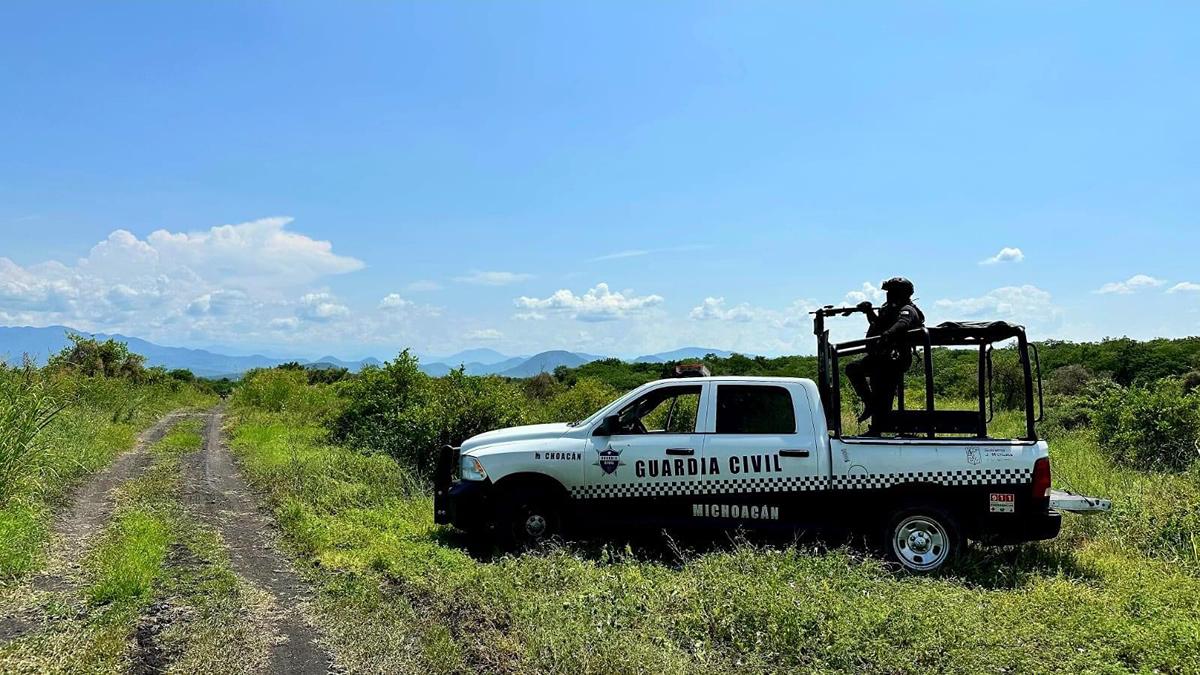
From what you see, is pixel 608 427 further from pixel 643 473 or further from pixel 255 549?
pixel 255 549

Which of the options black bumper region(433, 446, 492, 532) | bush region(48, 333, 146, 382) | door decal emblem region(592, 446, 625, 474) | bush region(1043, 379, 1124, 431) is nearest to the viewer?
door decal emblem region(592, 446, 625, 474)

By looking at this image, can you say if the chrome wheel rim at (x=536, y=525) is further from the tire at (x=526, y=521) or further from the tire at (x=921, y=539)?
the tire at (x=921, y=539)

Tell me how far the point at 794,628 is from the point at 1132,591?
3019 millimetres

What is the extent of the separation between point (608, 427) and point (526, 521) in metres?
1.18

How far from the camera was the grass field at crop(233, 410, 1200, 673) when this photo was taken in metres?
4.62

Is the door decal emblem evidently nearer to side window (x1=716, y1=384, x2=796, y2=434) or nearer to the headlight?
side window (x1=716, y1=384, x2=796, y2=434)

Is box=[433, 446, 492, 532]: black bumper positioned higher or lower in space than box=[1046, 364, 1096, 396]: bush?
lower

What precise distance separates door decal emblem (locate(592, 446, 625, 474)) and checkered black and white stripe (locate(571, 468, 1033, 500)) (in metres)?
0.16

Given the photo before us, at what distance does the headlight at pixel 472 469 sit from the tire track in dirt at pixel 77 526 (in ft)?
10.8

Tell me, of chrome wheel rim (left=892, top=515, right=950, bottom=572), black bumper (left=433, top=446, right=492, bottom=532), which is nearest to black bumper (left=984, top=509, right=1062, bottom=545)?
chrome wheel rim (left=892, top=515, right=950, bottom=572)

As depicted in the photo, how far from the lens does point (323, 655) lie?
498cm

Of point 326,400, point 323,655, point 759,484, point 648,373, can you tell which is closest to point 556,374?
point 648,373

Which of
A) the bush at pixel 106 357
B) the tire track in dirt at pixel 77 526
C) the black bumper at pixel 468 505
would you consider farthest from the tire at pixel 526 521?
the bush at pixel 106 357

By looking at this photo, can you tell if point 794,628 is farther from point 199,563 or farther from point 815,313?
point 199,563
